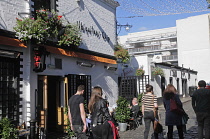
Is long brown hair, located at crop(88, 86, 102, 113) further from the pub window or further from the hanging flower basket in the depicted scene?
the hanging flower basket

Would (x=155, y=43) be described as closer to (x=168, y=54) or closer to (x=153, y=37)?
(x=153, y=37)

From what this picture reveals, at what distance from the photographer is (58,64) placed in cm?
923

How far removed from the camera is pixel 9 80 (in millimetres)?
7266

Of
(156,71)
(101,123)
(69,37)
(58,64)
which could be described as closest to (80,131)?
(101,123)

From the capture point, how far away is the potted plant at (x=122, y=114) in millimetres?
9883

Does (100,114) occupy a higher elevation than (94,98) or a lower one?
lower

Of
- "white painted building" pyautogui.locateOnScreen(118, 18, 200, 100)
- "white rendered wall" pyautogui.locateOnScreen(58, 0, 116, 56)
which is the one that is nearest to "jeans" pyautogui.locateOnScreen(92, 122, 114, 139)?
"white rendered wall" pyautogui.locateOnScreen(58, 0, 116, 56)

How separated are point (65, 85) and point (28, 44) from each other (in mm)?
2157

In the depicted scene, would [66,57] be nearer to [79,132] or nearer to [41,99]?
[41,99]

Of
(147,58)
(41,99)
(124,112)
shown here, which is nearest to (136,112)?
(124,112)

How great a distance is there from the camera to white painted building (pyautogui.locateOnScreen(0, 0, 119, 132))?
726cm

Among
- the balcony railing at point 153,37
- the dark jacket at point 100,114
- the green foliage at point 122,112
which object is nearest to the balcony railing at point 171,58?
the balcony railing at point 153,37

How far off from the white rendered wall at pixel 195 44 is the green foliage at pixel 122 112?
1143 inches

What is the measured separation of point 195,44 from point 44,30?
35.8 meters
